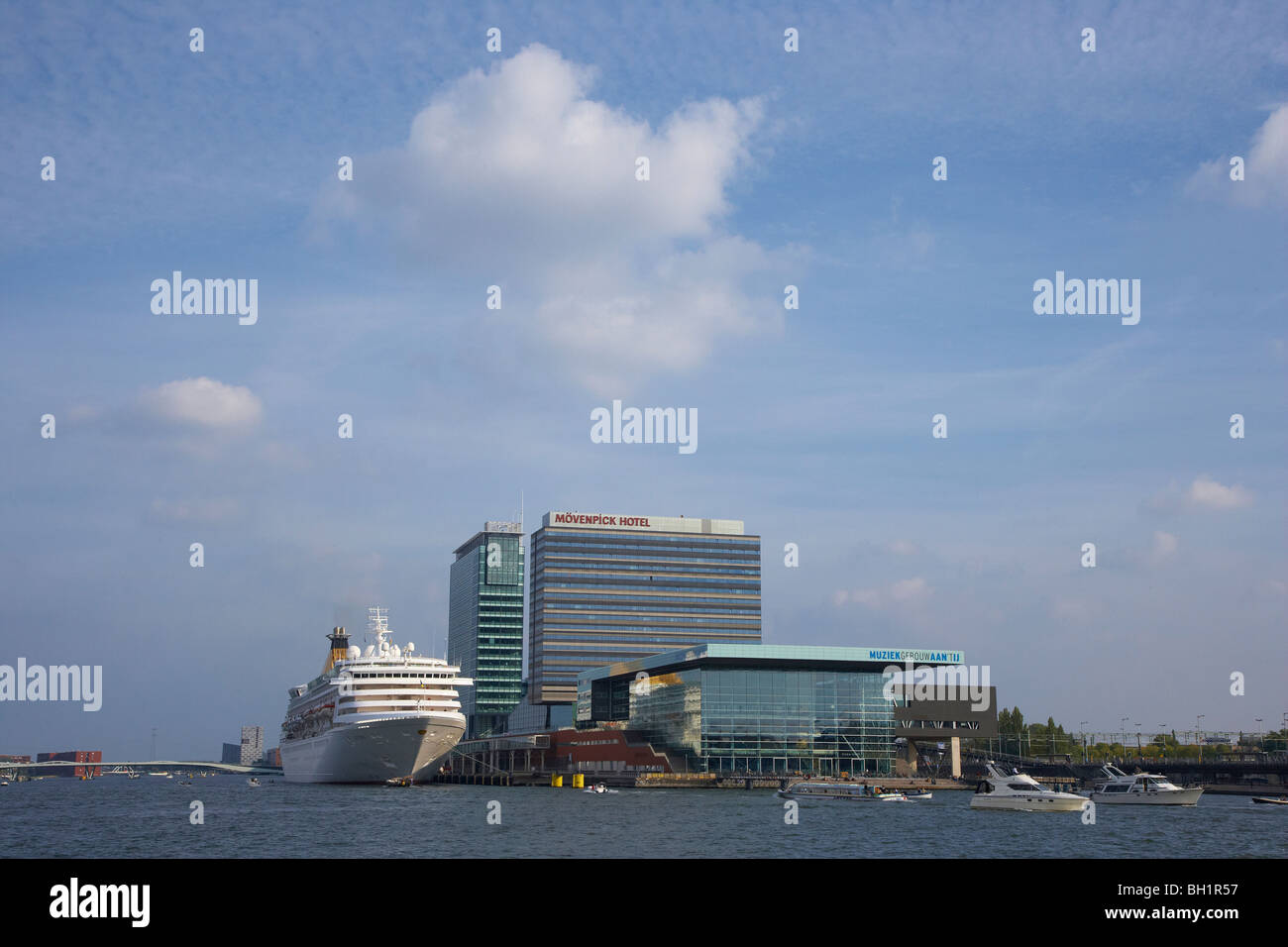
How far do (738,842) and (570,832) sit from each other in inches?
551

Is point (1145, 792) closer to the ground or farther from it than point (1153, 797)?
farther from it

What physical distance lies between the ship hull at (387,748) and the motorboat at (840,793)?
43617mm

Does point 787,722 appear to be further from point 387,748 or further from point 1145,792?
point 1145,792

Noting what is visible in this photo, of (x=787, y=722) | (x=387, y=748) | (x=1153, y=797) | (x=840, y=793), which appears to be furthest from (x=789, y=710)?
(x=1153, y=797)

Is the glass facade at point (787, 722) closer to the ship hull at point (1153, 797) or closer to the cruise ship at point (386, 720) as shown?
the cruise ship at point (386, 720)

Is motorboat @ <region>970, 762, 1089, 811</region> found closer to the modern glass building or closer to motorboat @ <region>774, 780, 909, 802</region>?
motorboat @ <region>774, 780, 909, 802</region>

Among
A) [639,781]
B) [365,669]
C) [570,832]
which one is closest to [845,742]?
[639,781]

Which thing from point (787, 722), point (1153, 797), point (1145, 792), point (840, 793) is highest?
point (1145, 792)

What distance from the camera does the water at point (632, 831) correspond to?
6209 centimetres

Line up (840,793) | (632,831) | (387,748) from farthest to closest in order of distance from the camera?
(387,748)
(840,793)
(632,831)

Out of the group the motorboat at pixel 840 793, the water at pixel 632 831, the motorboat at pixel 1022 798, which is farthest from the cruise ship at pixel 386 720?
the motorboat at pixel 1022 798

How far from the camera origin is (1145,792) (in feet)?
382

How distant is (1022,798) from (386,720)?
75.6 m
